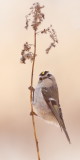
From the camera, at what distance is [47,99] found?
1.95ft

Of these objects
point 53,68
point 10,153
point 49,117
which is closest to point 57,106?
point 49,117

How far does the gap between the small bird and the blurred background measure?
240mm

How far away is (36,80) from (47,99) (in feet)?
Result: 1.10

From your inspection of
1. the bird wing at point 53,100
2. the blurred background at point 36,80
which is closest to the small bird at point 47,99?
the bird wing at point 53,100

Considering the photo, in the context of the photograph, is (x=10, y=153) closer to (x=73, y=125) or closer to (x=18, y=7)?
(x=73, y=125)

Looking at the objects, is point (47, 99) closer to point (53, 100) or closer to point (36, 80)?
point (53, 100)

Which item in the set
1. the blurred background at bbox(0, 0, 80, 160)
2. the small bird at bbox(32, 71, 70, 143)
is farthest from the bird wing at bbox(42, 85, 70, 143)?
the blurred background at bbox(0, 0, 80, 160)

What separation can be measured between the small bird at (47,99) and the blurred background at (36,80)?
240mm

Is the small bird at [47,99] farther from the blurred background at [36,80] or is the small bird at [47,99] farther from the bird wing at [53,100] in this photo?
the blurred background at [36,80]

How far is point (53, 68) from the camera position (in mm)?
1109

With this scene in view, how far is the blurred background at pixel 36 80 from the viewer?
3.24ft

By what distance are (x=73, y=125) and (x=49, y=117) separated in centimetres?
45

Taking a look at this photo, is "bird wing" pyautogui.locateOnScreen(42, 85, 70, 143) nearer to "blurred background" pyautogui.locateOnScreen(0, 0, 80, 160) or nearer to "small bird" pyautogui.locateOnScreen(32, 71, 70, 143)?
"small bird" pyautogui.locateOnScreen(32, 71, 70, 143)

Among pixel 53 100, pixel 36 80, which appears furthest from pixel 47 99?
pixel 36 80
